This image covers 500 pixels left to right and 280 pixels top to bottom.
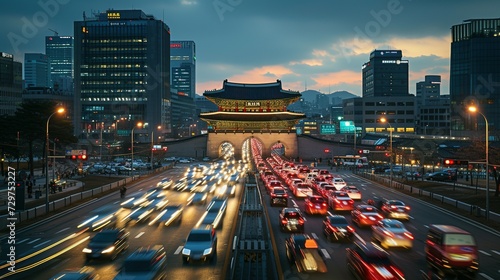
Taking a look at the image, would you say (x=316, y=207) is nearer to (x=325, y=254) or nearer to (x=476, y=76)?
(x=325, y=254)

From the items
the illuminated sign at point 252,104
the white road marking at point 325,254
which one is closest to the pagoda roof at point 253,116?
the illuminated sign at point 252,104

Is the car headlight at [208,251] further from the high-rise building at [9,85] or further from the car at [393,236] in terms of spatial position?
the high-rise building at [9,85]

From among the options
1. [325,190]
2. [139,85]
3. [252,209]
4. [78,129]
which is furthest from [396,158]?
[78,129]

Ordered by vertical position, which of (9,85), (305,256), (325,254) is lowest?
(325,254)

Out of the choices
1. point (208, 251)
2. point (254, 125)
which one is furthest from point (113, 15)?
point (208, 251)

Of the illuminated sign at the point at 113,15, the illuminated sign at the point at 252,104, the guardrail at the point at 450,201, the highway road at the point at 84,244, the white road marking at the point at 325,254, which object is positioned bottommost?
the highway road at the point at 84,244

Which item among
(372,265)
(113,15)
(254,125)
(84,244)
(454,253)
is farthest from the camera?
(113,15)
